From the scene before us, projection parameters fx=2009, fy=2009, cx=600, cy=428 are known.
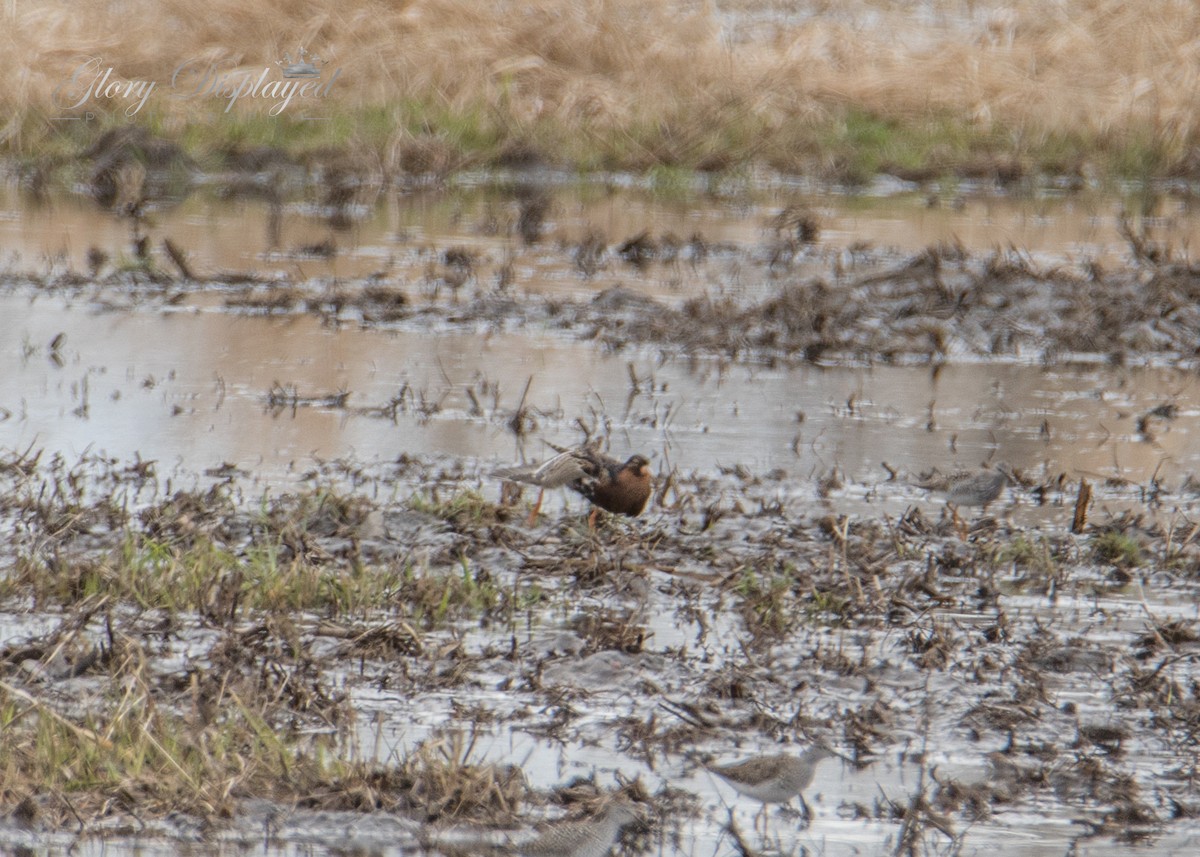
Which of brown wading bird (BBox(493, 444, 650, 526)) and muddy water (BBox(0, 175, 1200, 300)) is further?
muddy water (BBox(0, 175, 1200, 300))

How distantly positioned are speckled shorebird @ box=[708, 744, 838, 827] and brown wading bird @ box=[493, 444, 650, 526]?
2.40m

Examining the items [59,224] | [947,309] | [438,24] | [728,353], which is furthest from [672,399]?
[438,24]

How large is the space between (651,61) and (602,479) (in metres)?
17.8

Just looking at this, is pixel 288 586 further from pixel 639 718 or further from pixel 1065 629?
pixel 1065 629

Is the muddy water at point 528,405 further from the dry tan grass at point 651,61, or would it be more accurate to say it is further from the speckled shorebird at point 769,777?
the dry tan grass at point 651,61

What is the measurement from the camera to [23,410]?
9.12 metres

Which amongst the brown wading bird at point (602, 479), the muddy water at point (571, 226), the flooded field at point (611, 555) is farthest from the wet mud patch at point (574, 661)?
the muddy water at point (571, 226)

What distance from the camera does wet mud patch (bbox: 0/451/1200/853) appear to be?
4355mm

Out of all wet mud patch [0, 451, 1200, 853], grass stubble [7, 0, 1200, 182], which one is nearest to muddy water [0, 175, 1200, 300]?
grass stubble [7, 0, 1200, 182]

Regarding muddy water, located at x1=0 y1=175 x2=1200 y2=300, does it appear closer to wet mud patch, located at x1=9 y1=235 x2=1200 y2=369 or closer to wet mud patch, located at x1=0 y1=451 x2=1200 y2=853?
wet mud patch, located at x1=9 y1=235 x2=1200 y2=369

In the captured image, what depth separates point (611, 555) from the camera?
650 cm

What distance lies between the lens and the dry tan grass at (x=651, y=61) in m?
22.8

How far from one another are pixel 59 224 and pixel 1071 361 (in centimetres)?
859

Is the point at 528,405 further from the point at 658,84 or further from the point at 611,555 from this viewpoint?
the point at 658,84
